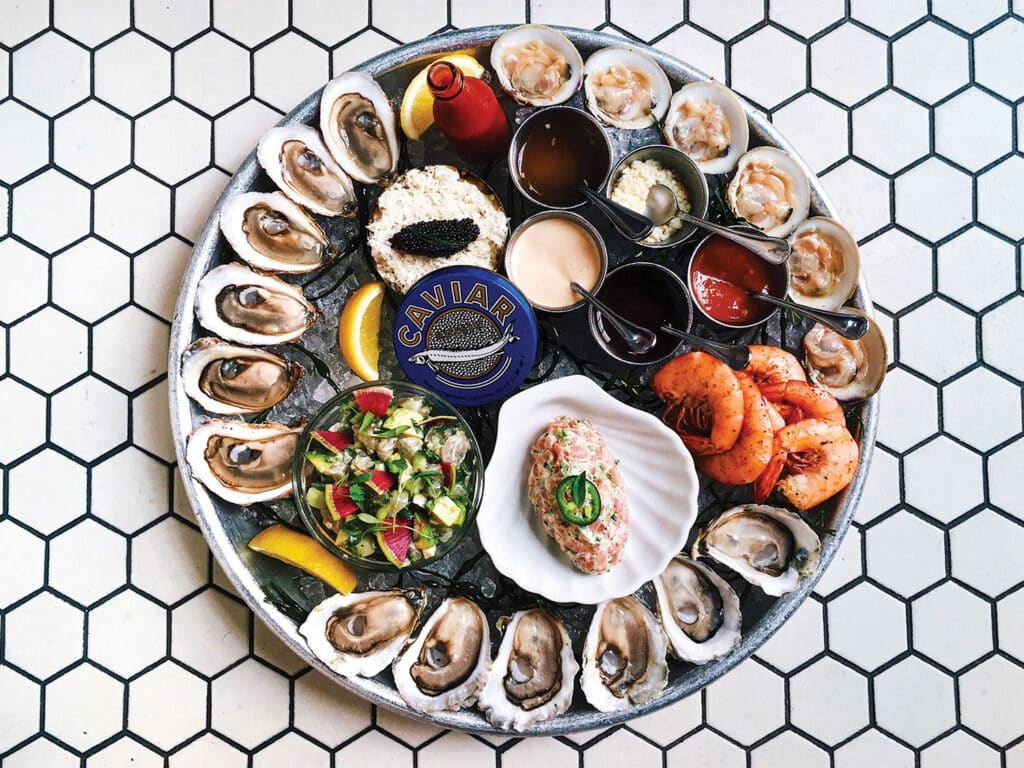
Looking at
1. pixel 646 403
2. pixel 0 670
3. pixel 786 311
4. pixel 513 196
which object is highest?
pixel 513 196

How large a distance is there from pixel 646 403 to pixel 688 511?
0.26m

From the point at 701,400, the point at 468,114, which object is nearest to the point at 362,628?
the point at 701,400

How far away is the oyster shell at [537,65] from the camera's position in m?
1.74

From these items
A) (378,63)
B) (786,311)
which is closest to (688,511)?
(786,311)

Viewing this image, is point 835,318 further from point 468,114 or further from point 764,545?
point 468,114

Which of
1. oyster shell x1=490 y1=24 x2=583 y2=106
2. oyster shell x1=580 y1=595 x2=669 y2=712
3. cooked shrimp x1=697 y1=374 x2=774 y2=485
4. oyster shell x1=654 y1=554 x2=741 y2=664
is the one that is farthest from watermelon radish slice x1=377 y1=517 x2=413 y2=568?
oyster shell x1=490 y1=24 x2=583 y2=106

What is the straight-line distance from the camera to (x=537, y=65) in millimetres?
1765

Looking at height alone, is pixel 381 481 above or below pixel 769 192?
below

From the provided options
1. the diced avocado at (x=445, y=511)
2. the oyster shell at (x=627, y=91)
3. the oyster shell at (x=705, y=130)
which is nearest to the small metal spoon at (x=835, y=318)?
the oyster shell at (x=705, y=130)

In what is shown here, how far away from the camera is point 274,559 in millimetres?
1767

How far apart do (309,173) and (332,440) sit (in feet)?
1.86

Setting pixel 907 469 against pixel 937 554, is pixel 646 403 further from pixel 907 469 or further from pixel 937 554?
pixel 937 554

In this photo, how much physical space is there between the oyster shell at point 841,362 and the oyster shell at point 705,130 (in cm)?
41

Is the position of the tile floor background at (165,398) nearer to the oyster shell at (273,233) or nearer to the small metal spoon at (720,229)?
the oyster shell at (273,233)
